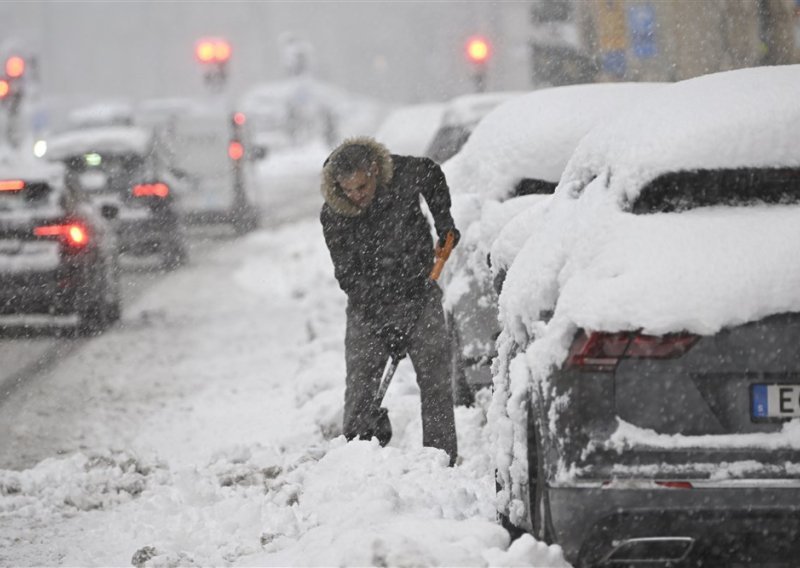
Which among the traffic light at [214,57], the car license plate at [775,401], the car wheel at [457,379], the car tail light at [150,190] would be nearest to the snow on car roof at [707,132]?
the car license plate at [775,401]

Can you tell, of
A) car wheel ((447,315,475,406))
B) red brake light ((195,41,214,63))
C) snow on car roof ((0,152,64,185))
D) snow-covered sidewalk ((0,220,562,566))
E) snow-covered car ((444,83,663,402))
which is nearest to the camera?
snow-covered sidewalk ((0,220,562,566))

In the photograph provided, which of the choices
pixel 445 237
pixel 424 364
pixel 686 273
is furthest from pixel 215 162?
pixel 686 273

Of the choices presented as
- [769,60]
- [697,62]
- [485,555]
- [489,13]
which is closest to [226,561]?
[485,555]

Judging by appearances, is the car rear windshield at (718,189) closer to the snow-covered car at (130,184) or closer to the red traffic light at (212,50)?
the snow-covered car at (130,184)

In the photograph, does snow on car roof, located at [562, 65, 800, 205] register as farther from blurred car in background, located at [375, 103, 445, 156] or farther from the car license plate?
blurred car in background, located at [375, 103, 445, 156]

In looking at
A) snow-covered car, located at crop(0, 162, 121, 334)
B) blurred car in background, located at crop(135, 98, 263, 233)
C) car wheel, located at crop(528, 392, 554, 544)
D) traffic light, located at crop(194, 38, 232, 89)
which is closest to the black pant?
car wheel, located at crop(528, 392, 554, 544)

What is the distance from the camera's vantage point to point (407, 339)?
6.45m

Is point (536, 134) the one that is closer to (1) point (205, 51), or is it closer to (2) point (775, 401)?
(2) point (775, 401)

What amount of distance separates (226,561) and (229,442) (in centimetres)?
265

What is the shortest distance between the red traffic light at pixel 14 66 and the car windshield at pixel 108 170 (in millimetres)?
10435

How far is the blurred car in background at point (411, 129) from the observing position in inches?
640

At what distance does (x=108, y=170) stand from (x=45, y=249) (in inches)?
230

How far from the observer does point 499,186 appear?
754 centimetres

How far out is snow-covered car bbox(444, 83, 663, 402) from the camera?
23.4 feet
